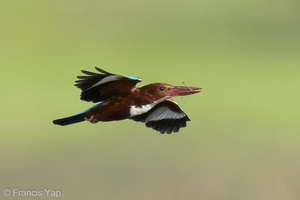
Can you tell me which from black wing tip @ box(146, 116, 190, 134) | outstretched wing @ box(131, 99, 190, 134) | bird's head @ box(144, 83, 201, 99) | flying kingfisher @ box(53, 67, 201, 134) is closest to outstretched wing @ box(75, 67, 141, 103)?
flying kingfisher @ box(53, 67, 201, 134)

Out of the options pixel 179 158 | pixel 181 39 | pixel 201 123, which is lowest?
pixel 179 158

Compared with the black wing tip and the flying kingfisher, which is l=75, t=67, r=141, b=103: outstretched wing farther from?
the black wing tip

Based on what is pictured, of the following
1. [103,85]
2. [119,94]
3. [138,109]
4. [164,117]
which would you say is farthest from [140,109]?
[164,117]

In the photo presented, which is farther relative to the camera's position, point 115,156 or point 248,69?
point 248,69

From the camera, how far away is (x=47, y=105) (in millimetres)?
10938

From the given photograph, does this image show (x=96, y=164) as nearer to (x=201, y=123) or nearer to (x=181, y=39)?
(x=201, y=123)

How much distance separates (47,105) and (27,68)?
89.7 inches

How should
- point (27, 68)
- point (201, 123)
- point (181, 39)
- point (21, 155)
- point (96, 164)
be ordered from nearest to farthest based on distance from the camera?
point (96, 164) < point (21, 155) < point (201, 123) < point (27, 68) < point (181, 39)

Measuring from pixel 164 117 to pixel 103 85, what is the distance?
70 centimetres

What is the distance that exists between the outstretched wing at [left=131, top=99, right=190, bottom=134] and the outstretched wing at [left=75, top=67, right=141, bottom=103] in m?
0.47

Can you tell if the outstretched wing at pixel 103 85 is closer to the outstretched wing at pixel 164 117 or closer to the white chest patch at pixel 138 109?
the white chest patch at pixel 138 109

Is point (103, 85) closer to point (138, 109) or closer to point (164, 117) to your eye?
point (138, 109)

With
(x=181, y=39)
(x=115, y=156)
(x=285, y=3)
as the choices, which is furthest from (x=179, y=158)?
(x=285, y=3)

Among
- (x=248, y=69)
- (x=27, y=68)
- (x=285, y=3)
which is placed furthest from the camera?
(x=285, y=3)
